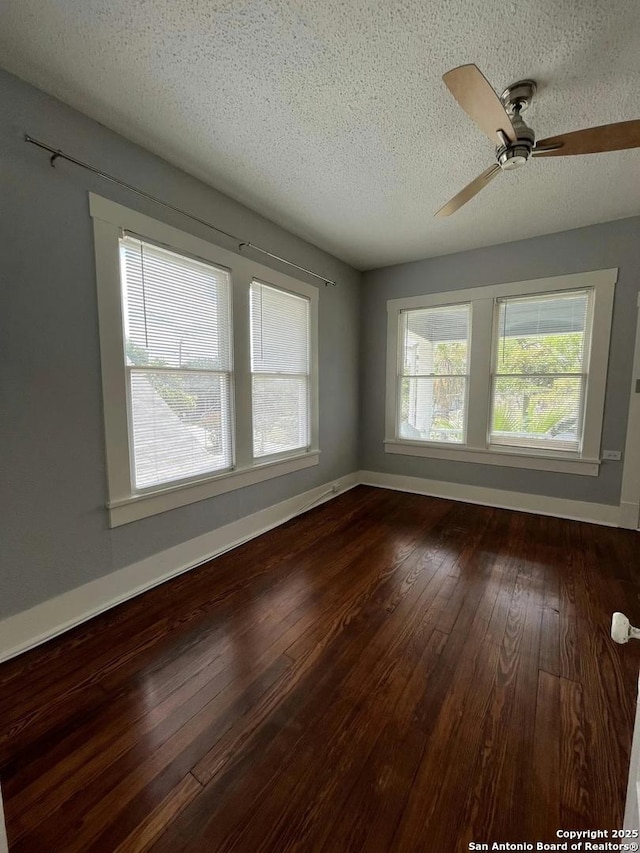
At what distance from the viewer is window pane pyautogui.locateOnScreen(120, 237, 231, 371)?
2092 mm

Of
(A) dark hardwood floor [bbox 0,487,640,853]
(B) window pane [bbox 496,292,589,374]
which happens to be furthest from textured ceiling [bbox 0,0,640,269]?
(A) dark hardwood floor [bbox 0,487,640,853]

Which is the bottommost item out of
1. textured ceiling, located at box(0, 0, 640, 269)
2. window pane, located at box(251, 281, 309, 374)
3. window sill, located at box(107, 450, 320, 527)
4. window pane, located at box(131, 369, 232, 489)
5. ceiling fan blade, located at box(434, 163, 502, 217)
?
window sill, located at box(107, 450, 320, 527)

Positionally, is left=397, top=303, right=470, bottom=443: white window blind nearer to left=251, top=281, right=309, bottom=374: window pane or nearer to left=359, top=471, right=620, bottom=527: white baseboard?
Answer: left=359, top=471, right=620, bottom=527: white baseboard

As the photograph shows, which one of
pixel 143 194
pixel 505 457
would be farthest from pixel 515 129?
pixel 505 457

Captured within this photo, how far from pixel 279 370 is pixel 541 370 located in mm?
2608

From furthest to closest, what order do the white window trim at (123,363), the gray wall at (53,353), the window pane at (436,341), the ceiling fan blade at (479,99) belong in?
the window pane at (436,341) < the white window trim at (123,363) < the gray wall at (53,353) < the ceiling fan blade at (479,99)

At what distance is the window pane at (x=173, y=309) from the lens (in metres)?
2.09

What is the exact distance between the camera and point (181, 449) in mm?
2416

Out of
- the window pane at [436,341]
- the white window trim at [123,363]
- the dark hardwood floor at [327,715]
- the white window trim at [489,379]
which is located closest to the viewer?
the dark hardwood floor at [327,715]

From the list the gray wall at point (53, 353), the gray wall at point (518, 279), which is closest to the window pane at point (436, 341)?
the gray wall at point (518, 279)

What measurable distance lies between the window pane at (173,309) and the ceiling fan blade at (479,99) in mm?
1768

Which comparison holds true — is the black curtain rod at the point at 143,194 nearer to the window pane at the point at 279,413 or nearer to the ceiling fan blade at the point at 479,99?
the window pane at the point at 279,413

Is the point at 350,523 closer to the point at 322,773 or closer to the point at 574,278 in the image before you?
the point at 322,773

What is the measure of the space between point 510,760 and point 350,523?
7.02ft
